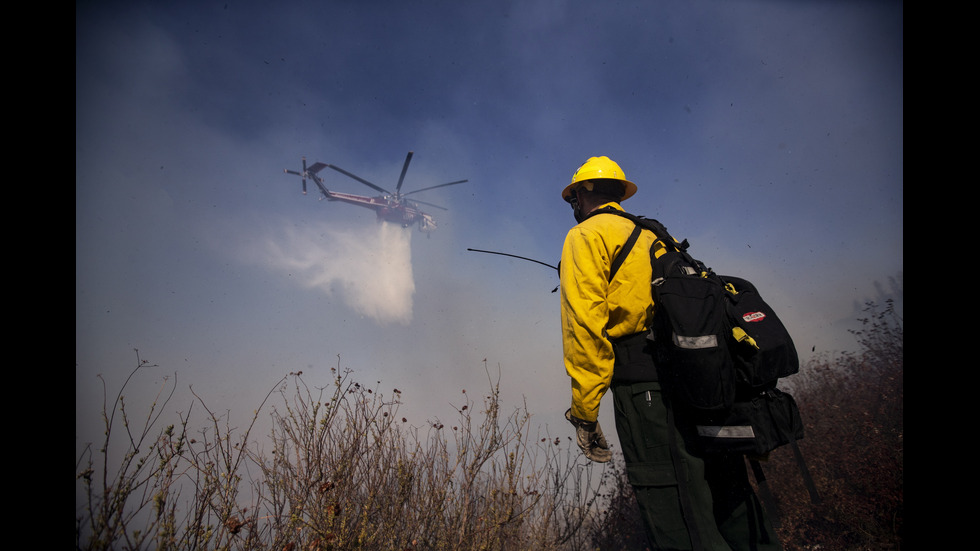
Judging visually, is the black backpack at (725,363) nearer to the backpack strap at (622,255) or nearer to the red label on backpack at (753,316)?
the red label on backpack at (753,316)

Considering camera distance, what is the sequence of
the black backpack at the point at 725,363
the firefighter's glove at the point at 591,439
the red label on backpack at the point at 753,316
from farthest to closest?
1. the firefighter's glove at the point at 591,439
2. the red label on backpack at the point at 753,316
3. the black backpack at the point at 725,363

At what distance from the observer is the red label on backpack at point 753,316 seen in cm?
188

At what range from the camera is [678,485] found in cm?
178

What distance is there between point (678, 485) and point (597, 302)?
3.10ft

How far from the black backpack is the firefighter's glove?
1.44ft

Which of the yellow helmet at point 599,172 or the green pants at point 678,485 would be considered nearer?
the green pants at point 678,485

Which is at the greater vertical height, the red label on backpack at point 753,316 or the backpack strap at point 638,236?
the backpack strap at point 638,236

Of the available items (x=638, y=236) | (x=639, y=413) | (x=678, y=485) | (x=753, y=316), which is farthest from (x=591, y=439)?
(x=638, y=236)

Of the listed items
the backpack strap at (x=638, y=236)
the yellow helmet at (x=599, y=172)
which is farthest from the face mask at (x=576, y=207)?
the backpack strap at (x=638, y=236)
